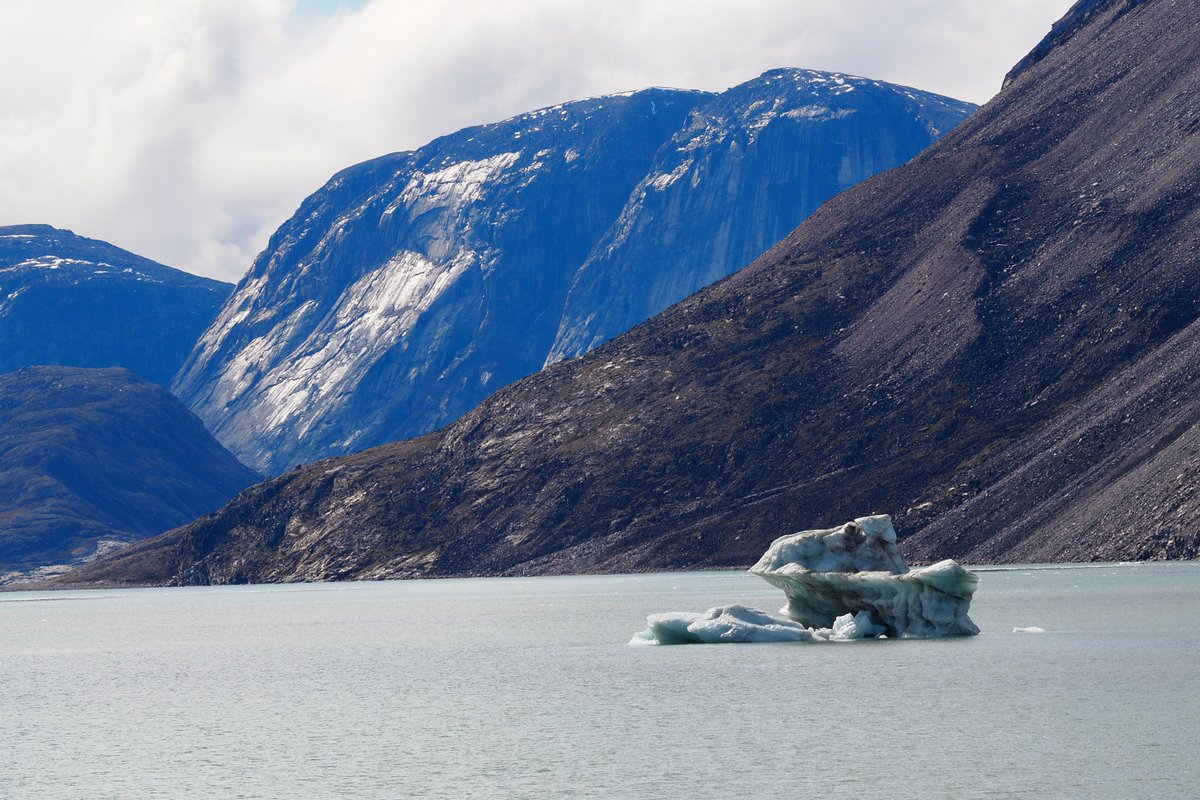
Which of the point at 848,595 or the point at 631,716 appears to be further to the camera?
the point at 848,595

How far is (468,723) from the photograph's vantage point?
6738 cm

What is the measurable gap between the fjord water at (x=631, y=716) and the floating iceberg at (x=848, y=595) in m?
1.55

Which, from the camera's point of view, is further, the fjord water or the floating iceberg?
the floating iceberg

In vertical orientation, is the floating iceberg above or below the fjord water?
above

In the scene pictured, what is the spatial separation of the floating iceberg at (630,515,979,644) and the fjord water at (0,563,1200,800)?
155 cm

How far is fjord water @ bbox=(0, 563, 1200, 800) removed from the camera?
5156cm

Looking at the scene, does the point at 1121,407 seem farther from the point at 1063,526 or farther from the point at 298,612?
the point at 298,612

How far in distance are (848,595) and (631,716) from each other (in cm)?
2527

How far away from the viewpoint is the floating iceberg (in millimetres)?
84750

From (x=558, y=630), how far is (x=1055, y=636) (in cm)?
4240

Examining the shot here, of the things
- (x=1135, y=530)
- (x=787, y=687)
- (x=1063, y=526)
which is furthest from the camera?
(x=1063, y=526)

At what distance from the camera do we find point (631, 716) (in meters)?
66.4

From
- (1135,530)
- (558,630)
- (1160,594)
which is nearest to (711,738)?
(558,630)

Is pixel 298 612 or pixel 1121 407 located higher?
pixel 1121 407
